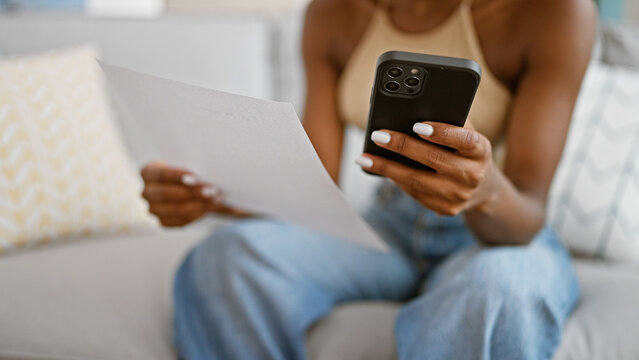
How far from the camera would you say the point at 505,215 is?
0.63 meters

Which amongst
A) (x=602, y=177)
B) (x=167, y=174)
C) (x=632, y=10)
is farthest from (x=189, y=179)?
(x=632, y=10)

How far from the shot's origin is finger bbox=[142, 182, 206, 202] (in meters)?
0.72

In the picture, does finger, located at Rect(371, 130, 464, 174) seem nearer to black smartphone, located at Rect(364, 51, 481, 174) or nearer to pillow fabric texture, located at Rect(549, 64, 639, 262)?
black smartphone, located at Rect(364, 51, 481, 174)

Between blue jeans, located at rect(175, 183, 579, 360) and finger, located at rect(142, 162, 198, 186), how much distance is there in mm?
109

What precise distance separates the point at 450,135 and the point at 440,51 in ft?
0.74

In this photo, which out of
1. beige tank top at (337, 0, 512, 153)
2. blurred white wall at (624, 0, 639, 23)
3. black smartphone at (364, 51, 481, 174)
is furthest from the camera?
blurred white wall at (624, 0, 639, 23)

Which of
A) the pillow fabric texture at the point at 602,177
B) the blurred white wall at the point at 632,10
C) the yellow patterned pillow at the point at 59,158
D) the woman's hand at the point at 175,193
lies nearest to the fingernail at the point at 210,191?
the woman's hand at the point at 175,193

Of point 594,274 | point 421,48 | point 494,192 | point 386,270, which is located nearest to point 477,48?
point 421,48

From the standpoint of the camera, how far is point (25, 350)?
2.47ft

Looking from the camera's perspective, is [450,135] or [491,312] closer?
[450,135]

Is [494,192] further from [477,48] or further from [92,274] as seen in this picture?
[92,274]

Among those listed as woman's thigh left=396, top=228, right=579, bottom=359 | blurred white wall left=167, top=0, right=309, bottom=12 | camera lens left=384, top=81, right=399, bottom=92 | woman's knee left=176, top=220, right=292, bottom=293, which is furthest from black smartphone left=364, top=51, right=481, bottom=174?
blurred white wall left=167, top=0, right=309, bottom=12

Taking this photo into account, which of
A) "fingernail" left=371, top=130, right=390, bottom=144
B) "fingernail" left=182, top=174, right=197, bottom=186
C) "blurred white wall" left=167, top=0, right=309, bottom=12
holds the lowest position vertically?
"fingernail" left=182, top=174, right=197, bottom=186

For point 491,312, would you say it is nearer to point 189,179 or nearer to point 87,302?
point 189,179
